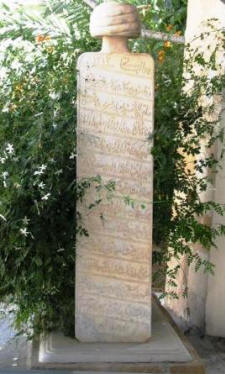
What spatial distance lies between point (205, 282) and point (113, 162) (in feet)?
5.21

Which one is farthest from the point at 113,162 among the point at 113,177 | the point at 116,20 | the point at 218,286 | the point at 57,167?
the point at 218,286

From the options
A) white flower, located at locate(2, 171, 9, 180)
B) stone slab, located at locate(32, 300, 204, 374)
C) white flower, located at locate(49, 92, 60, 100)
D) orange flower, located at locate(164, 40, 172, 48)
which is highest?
orange flower, located at locate(164, 40, 172, 48)

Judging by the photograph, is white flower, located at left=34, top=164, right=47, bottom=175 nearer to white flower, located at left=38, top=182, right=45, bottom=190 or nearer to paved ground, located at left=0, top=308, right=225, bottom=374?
white flower, located at left=38, top=182, right=45, bottom=190

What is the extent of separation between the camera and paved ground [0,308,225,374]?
4.21 meters

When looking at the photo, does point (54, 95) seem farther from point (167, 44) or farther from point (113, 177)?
point (167, 44)

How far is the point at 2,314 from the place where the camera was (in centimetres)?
444

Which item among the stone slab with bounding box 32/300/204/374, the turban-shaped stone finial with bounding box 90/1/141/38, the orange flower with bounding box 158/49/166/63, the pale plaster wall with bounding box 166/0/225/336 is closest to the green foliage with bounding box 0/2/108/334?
the stone slab with bounding box 32/300/204/374

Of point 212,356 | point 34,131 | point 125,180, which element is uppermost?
point 34,131

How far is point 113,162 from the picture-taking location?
4.21m

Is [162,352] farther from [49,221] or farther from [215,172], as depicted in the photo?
[215,172]

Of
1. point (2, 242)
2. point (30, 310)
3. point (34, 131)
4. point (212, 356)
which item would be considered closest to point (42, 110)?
point (34, 131)

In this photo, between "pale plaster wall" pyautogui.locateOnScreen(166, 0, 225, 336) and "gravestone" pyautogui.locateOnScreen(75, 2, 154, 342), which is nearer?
"gravestone" pyautogui.locateOnScreen(75, 2, 154, 342)

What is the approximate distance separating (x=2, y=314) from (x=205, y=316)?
168 centimetres

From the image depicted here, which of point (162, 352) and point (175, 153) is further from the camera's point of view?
point (175, 153)
